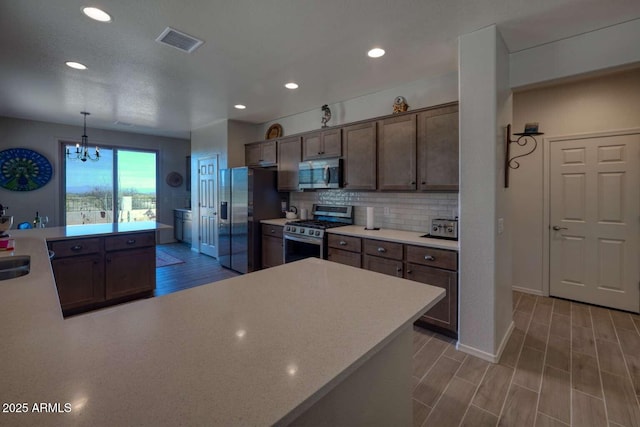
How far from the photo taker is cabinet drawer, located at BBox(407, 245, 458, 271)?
2623 millimetres

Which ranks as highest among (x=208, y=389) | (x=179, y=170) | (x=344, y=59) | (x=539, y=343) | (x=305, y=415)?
(x=344, y=59)

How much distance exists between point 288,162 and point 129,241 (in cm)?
237

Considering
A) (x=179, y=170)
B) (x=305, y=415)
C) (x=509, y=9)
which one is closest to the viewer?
(x=305, y=415)

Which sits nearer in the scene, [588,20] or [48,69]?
[588,20]

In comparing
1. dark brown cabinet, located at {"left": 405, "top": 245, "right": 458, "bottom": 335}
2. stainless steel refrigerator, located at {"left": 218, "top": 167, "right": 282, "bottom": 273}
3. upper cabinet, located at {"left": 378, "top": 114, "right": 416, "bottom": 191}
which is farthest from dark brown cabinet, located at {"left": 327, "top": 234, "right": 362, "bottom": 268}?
stainless steel refrigerator, located at {"left": 218, "top": 167, "right": 282, "bottom": 273}

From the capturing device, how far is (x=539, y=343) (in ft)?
8.64

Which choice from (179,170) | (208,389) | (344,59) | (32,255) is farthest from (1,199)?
(208,389)

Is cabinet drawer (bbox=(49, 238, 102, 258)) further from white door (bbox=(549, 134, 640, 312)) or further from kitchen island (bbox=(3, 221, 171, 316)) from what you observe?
white door (bbox=(549, 134, 640, 312))

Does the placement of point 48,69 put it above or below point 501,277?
above

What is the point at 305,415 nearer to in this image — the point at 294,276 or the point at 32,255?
the point at 294,276

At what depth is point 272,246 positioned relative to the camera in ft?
14.7

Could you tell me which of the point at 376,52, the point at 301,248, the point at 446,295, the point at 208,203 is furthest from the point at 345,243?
the point at 208,203

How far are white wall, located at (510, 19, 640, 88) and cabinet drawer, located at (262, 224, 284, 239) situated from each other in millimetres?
3208

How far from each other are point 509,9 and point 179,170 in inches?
288
